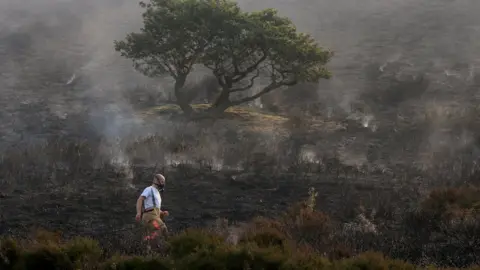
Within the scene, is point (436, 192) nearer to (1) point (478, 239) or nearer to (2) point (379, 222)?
(2) point (379, 222)

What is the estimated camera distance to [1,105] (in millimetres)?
23859

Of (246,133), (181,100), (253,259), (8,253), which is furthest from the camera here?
(181,100)

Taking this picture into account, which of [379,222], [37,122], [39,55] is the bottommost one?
[379,222]

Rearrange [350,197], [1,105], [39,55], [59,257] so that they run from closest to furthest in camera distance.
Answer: [59,257], [350,197], [1,105], [39,55]

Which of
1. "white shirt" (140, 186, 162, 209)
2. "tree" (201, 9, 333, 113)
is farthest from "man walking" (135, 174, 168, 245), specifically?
"tree" (201, 9, 333, 113)

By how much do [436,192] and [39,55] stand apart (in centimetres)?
→ 2529

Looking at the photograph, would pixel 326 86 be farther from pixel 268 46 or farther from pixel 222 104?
pixel 268 46

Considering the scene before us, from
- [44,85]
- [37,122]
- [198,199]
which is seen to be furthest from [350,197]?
[44,85]

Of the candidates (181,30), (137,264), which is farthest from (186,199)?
(181,30)

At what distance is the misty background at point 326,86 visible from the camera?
58.4ft

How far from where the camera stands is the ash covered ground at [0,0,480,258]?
1324 centimetres

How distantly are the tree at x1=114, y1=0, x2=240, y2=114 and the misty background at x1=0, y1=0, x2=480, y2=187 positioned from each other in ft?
6.63

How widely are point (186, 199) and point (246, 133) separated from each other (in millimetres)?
6458

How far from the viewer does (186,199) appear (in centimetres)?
1349
